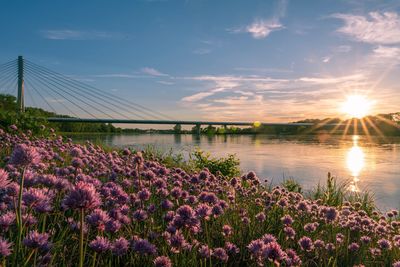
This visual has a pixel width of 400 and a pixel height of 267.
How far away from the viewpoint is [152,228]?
3250 mm

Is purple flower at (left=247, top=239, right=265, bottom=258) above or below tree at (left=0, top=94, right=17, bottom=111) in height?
below

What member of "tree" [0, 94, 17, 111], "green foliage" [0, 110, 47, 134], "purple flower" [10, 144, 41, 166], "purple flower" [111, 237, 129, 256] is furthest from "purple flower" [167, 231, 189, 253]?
"tree" [0, 94, 17, 111]

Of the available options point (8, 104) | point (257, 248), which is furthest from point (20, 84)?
point (257, 248)

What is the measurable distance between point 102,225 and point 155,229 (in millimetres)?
1207

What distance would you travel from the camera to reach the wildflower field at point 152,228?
2027mm

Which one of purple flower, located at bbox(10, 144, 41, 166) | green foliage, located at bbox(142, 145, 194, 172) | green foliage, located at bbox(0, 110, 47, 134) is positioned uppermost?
green foliage, located at bbox(0, 110, 47, 134)

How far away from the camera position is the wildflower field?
203 centimetres

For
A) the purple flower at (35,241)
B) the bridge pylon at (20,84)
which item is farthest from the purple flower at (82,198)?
the bridge pylon at (20,84)

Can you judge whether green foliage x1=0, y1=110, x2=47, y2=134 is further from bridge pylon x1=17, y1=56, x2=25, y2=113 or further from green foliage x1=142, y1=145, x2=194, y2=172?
bridge pylon x1=17, y1=56, x2=25, y2=113

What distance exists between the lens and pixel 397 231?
5098 millimetres

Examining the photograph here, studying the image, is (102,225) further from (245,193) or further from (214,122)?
(214,122)

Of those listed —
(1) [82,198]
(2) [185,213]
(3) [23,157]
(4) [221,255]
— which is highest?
(3) [23,157]

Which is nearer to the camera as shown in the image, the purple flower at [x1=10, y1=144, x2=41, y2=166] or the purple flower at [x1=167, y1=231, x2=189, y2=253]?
the purple flower at [x1=10, y1=144, x2=41, y2=166]

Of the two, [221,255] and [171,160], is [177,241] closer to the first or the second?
[221,255]
